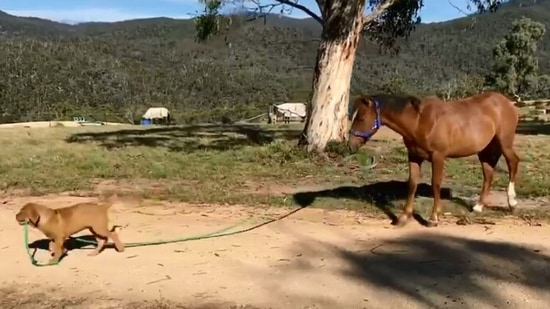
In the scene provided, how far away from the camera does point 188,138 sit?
63.4 ft

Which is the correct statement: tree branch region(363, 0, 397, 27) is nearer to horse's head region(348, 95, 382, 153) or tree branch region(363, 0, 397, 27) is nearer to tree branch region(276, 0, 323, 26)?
tree branch region(276, 0, 323, 26)

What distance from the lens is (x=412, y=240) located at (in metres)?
7.64

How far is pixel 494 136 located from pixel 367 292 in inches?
146

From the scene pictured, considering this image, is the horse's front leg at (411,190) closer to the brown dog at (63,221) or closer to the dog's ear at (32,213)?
the brown dog at (63,221)

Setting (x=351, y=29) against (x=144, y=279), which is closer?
(x=144, y=279)

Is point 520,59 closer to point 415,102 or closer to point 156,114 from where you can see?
point 156,114

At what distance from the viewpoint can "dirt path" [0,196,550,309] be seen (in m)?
5.89

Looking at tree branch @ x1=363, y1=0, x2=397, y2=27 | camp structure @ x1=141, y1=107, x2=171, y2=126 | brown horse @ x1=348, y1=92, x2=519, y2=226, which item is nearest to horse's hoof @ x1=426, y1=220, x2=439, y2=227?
brown horse @ x1=348, y1=92, x2=519, y2=226

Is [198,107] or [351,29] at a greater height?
[351,29]

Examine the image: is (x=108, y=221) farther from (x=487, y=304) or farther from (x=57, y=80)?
(x=57, y=80)

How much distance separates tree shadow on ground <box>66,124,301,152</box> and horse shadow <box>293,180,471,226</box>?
5972 mm

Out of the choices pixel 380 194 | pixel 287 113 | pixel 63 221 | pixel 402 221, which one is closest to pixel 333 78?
pixel 380 194

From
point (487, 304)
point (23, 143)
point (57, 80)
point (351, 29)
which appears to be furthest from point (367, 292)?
point (57, 80)

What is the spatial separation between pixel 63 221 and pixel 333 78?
8.25 m
